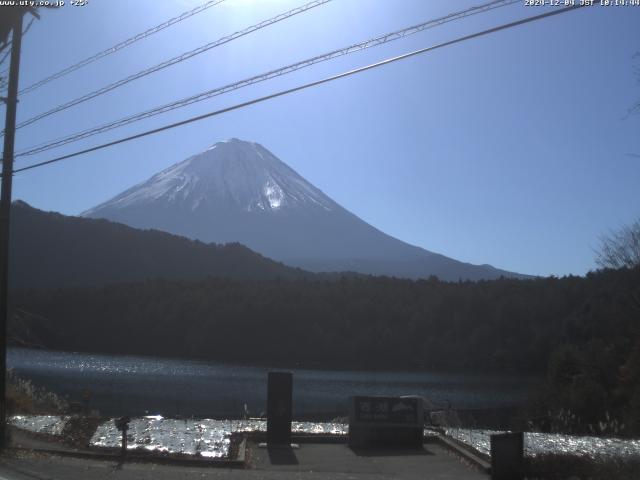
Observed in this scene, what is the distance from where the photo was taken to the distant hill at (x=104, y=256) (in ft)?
350

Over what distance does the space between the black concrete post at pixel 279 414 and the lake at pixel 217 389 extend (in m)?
12.1

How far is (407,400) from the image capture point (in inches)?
603

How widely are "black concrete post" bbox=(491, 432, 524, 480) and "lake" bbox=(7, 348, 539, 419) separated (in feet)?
50.6

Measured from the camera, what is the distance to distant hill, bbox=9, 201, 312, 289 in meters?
107

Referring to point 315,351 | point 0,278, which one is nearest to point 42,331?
point 315,351

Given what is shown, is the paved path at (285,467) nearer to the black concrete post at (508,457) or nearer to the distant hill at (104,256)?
the black concrete post at (508,457)

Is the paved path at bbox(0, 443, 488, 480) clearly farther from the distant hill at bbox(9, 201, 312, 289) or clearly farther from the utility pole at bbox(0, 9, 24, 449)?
the distant hill at bbox(9, 201, 312, 289)

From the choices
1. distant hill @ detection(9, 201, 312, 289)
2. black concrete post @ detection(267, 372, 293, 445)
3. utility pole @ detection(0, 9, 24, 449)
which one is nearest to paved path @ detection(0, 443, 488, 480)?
black concrete post @ detection(267, 372, 293, 445)

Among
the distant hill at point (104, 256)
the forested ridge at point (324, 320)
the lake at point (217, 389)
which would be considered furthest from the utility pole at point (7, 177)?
the distant hill at point (104, 256)

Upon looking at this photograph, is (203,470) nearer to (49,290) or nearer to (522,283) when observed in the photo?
(522,283)

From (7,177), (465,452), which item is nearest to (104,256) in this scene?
(7,177)

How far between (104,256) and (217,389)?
7568 cm

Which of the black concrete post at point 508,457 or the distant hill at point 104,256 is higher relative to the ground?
the distant hill at point 104,256

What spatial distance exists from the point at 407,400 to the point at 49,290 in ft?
273
